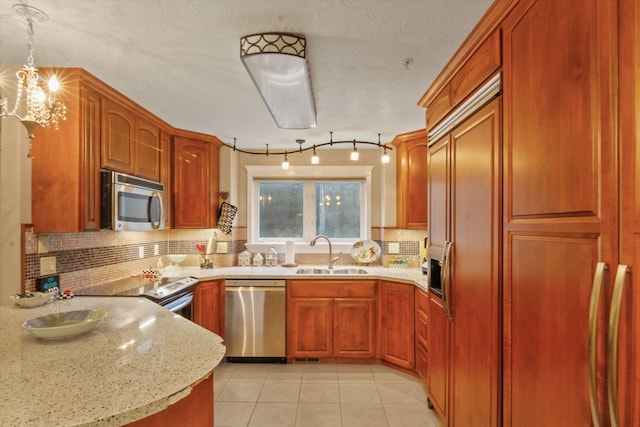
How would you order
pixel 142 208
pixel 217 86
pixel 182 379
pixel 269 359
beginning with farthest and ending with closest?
1. pixel 269 359
2. pixel 142 208
3. pixel 217 86
4. pixel 182 379

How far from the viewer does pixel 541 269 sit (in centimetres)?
106

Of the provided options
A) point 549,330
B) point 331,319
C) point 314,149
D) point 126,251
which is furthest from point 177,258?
point 549,330

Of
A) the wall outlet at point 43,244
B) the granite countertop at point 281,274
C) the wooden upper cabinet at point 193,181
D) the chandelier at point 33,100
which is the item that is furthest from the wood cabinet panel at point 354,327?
the chandelier at point 33,100

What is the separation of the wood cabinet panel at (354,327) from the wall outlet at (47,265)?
2243 millimetres

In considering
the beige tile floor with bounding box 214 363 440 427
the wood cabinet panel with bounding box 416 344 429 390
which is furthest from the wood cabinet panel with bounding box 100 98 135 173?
the wood cabinet panel with bounding box 416 344 429 390

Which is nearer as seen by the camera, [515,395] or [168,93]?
[515,395]

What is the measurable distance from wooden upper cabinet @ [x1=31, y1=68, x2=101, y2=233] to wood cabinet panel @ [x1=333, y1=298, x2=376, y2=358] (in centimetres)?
224

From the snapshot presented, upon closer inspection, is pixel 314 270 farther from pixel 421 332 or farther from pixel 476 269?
pixel 476 269

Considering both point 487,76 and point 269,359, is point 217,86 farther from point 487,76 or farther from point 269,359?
point 269,359

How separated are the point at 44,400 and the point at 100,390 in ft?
0.44

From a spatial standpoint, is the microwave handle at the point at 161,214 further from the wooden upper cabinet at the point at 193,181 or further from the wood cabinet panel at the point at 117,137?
the wooden upper cabinet at the point at 193,181

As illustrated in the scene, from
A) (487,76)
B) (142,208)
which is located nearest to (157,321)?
(142,208)

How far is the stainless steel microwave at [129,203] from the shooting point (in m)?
2.22

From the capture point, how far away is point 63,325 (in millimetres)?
1452
